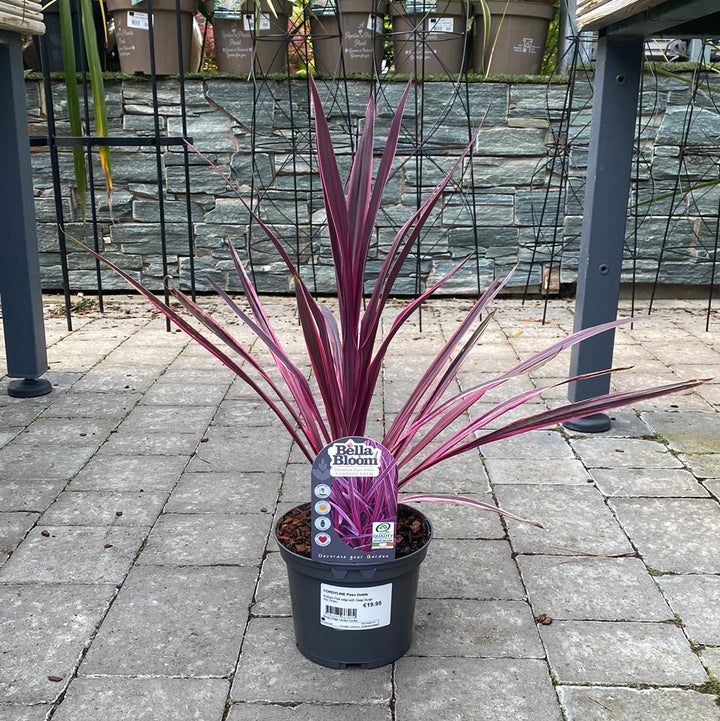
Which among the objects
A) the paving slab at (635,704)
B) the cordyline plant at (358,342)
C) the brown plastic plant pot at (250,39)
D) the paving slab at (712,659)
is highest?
the brown plastic plant pot at (250,39)

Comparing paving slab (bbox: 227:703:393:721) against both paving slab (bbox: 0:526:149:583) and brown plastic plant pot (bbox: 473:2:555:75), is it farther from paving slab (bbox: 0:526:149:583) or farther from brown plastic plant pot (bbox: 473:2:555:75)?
brown plastic plant pot (bbox: 473:2:555:75)

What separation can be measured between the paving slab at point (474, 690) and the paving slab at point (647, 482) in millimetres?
835

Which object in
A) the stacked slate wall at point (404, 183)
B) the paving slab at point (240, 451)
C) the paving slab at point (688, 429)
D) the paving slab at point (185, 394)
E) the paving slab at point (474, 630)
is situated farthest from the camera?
the stacked slate wall at point (404, 183)

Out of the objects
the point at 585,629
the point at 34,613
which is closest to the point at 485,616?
the point at 585,629

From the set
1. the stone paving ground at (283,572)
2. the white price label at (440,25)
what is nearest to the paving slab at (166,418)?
the stone paving ground at (283,572)

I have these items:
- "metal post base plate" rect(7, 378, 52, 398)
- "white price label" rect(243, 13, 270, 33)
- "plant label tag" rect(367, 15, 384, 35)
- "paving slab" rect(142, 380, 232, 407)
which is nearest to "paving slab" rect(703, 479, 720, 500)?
"paving slab" rect(142, 380, 232, 407)

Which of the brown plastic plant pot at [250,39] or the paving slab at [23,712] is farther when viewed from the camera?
the brown plastic plant pot at [250,39]

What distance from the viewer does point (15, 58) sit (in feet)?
9.00

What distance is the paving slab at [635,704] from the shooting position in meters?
1.34

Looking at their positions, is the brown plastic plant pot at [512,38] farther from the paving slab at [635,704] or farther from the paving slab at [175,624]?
the paving slab at [635,704]

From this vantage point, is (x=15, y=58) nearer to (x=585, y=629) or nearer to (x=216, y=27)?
(x=216, y=27)

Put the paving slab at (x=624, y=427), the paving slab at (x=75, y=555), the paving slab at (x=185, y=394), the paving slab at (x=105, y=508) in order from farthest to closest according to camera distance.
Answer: the paving slab at (x=185, y=394) → the paving slab at (x=624, y=427) → the paving slab at (x=105, y=508) → the paving slab at (x=75, y=555)

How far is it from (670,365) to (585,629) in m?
2.03

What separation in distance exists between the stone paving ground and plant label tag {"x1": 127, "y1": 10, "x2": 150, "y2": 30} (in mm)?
2096
